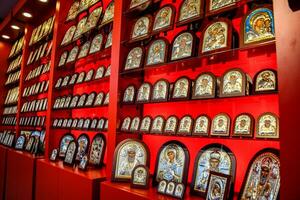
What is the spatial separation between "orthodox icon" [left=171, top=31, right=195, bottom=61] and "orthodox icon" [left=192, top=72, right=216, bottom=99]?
0.20 m

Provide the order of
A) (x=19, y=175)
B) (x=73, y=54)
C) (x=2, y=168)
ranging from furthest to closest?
1. (x=2, y=168)
2. (x=19, y=175)
3. (x=73, y=54)

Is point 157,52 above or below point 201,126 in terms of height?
above

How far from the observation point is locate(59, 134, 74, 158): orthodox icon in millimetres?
3112

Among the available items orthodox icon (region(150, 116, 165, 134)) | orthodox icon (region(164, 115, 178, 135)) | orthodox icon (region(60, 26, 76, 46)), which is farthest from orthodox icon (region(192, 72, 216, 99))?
orthodox icon (region(60, 26, 76, 46))

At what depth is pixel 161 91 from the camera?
2068mm

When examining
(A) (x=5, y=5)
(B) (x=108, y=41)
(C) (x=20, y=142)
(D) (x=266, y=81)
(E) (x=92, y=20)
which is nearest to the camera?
(D) (x=266, y=81)

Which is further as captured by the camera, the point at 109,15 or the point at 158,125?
the point at 109,15

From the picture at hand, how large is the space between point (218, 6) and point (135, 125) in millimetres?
1156

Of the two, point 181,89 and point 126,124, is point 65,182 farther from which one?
point 181,89

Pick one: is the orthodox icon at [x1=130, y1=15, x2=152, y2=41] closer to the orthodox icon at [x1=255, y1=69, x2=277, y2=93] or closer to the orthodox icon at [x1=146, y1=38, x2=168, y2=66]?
the orthodox icon at [x1=146, y1=38, x2=168, y2=66]

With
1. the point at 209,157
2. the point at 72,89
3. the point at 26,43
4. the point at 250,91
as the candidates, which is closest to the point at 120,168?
the point at 209,157

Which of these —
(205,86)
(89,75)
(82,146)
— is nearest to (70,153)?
(82,146)

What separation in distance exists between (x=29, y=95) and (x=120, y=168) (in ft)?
9.69

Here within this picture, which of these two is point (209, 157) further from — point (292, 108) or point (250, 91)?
point (292, 108)
